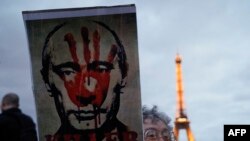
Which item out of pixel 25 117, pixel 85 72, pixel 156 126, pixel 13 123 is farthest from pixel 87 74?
pixel 156 126

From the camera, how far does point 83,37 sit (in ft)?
32.2

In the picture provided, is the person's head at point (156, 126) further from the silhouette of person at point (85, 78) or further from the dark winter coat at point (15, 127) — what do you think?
the dark winter coat at point (15, 127)

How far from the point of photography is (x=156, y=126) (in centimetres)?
1595

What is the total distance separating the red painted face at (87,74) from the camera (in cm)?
966

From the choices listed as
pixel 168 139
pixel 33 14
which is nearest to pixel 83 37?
pixel 33 14

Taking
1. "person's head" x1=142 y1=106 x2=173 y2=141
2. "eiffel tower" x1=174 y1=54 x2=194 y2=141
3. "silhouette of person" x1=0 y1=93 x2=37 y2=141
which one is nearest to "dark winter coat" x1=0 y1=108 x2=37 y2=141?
"silhouette of person" x1=0 y1=93 x2=37 y2=141

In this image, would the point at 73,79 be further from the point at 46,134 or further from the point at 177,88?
the point at 177,88

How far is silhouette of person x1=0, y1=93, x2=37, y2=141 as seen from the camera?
496cm

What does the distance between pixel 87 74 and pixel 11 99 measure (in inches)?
183

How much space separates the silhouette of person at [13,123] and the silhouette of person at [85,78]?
4539 mm

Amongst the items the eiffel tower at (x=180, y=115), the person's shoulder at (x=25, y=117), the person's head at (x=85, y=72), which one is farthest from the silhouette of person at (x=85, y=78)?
the eiffel tower at (x=180, y=115)

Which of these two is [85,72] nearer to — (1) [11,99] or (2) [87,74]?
(2) [87,74]

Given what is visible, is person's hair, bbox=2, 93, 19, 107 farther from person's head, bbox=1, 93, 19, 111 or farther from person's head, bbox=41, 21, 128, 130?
person's head, bbox=41, 21, 128, 130

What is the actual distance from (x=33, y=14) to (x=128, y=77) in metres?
2.02
